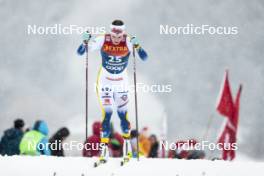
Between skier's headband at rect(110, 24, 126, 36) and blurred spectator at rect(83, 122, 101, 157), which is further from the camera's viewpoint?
blurred spectator at rect(83, 122, 101, 157)

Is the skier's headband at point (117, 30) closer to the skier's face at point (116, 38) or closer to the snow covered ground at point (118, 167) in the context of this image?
the skier's face at point (116, 38)

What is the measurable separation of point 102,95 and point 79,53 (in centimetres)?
73

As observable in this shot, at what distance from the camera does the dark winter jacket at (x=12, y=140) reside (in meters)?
11.4

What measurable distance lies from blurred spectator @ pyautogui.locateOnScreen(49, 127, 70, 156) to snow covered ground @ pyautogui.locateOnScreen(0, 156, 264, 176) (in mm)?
1270

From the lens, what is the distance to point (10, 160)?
10.1 m

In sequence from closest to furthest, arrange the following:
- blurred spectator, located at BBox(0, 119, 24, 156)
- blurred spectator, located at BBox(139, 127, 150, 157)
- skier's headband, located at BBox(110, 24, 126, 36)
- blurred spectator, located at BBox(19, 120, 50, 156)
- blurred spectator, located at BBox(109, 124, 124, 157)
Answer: skier's headband, located at BBox(110, 24, 126, 36) < blurred spectator, located at BBox(19, 120, 50, 156) < blurred spectator, located at BBox(0, 119, 24, 156) < blurred spectator, located at BBox(109, 124, 124, 157) < blurred spectator, located at BBox(139, 127, 150, 157)

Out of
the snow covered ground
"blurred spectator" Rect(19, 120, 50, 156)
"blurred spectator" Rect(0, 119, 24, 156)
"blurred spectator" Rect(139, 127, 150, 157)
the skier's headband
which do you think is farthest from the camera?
"blurred spectator" Rect(139, 127, 150, 157)

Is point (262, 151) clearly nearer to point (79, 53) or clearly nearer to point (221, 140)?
point (221, 140)

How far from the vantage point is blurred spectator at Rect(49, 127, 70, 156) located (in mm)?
11445

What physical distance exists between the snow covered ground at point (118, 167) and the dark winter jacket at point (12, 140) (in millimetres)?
1192

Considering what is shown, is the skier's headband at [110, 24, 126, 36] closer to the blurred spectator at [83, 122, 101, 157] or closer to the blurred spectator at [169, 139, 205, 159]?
the blurred spectator at [83, 122, 101, 157]

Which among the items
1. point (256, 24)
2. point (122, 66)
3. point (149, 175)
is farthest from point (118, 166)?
point (256, 24)

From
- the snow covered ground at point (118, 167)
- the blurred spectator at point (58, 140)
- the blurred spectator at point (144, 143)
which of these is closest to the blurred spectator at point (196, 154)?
the snow covered ground at point (118, 167)

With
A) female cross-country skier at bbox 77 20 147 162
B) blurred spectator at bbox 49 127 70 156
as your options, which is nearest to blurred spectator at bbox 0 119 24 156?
blurred spectator at bbox 49 127 70 156
